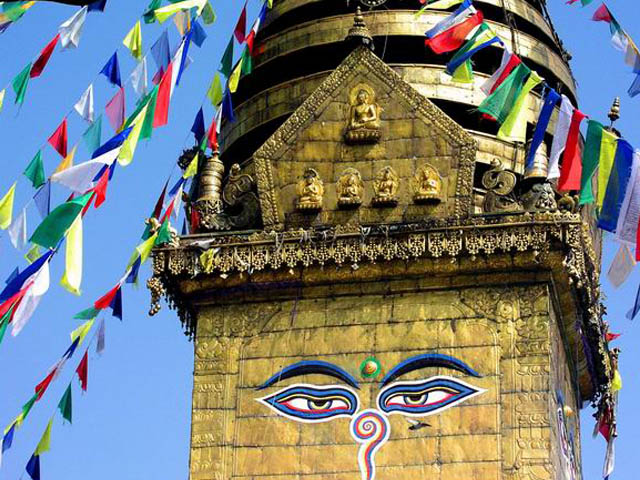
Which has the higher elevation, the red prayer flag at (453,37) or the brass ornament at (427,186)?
the red prayer flag at (453,37)

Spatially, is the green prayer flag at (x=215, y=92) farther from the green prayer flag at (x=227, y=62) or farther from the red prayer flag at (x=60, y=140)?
the red prayer flag at (x=60, y=140)

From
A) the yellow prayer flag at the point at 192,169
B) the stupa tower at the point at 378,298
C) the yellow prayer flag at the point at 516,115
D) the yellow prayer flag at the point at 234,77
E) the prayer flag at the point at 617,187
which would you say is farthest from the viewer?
the yellow prayer flag at the point at 234,77

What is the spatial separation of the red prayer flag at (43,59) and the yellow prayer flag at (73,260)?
2601 mm

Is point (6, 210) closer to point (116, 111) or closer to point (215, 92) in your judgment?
point (116, 111)

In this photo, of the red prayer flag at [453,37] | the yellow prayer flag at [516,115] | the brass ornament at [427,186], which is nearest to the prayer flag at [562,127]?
the yellow prayer flag at [516,115]

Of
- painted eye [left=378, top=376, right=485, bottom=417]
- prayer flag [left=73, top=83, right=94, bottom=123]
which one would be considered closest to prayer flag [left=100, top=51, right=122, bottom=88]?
prayer flag [left=73, top=83, right=94, bottom=123]

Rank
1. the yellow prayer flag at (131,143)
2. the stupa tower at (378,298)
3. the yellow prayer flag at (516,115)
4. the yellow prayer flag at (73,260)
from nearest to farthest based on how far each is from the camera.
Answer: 1. the yellow prayer flag at (73,260)
2. the yellow prayer flag at (131,143)
3. the stupa tower at (378,298)
4. the yellow prayer flag at (516,115)

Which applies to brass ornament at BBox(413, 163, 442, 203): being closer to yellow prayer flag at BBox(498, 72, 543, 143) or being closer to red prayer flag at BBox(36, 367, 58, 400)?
yellow prayer flag at BBox(498, 72, 543, 143)

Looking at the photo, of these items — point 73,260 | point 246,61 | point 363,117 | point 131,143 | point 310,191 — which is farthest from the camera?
point 246,61

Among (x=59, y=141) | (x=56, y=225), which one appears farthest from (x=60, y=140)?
(x=56, y=225)

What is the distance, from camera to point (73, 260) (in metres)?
17.5

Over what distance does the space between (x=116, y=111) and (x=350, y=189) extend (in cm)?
373

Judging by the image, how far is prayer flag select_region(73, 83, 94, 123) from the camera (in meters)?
20.2

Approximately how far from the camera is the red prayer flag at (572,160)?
2027 centimetres
